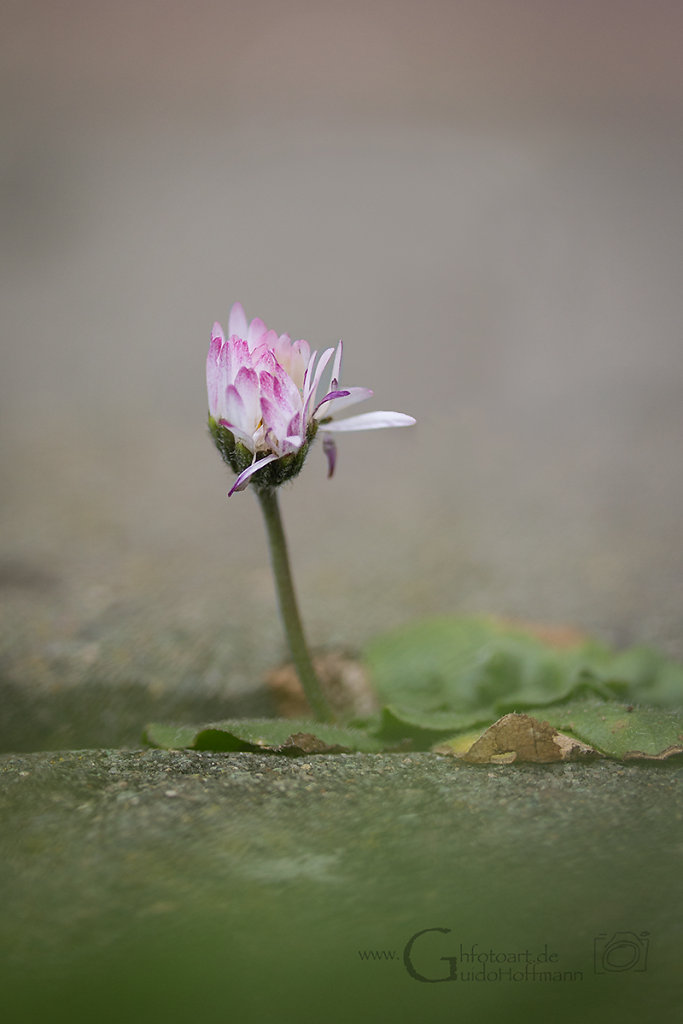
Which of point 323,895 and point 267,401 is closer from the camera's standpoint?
point 323,895

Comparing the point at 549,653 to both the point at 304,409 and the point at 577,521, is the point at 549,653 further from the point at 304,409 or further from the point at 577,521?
the point at 577,521

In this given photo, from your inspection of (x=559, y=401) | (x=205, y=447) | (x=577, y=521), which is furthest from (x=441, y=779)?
(x=559, y=401)

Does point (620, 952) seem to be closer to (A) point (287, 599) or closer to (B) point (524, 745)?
(B) point (524, 745)

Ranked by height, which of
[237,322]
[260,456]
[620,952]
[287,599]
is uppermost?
[237,322]

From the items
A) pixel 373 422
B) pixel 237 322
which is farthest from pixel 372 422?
pixel 237 322

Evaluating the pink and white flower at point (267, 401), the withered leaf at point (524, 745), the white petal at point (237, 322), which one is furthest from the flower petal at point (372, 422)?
the withered leaf at point (524, 745)

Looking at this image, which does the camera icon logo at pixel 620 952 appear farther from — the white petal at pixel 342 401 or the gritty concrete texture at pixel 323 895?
the white petal at pixel 342 401
